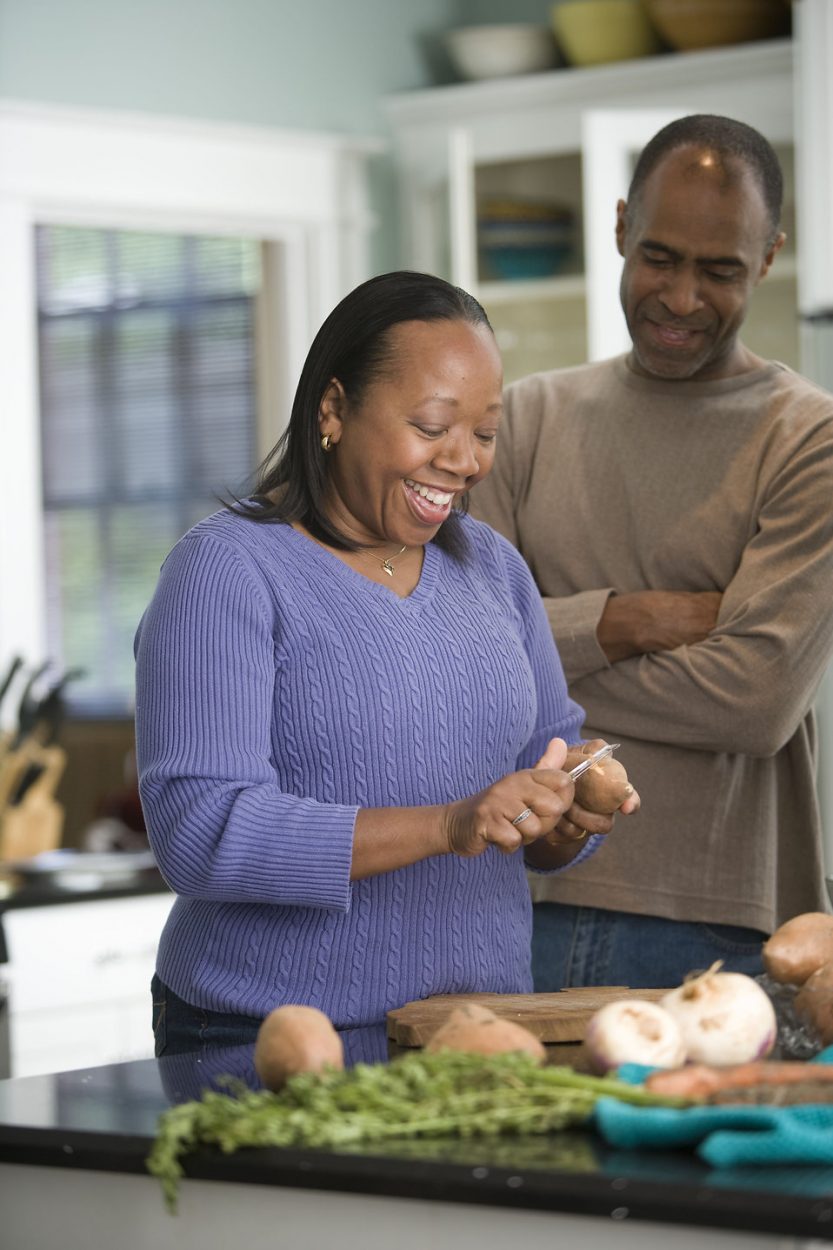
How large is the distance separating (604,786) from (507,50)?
320cm

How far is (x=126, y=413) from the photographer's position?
6.15m

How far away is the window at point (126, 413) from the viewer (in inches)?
234

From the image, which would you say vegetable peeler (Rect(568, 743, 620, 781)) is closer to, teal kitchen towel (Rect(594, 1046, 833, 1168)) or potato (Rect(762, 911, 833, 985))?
potato (Rect(762, 911, 833, 985))

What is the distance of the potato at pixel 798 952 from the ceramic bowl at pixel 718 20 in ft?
9.90

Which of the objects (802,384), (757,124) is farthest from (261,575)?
(757,124)

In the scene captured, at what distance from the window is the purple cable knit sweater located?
4164 mm

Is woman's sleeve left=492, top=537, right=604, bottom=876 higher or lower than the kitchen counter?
higher

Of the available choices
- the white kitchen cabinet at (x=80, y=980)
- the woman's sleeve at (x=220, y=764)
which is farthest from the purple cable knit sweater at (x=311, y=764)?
the white kitchen cabinet at (x=80, y=980)

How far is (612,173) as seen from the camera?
3.93 m

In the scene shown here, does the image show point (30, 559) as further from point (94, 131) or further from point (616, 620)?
point (616, 620)

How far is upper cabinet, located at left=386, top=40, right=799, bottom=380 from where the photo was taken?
403cm

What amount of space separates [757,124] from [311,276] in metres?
1.11

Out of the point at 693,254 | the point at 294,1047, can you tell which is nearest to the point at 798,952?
the point at 294,1047

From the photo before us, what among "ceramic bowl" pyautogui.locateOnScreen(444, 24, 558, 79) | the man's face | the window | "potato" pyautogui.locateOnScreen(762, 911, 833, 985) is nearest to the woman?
"potato" pyautogui.locateOnScreen(762, 911, 833, 985)
